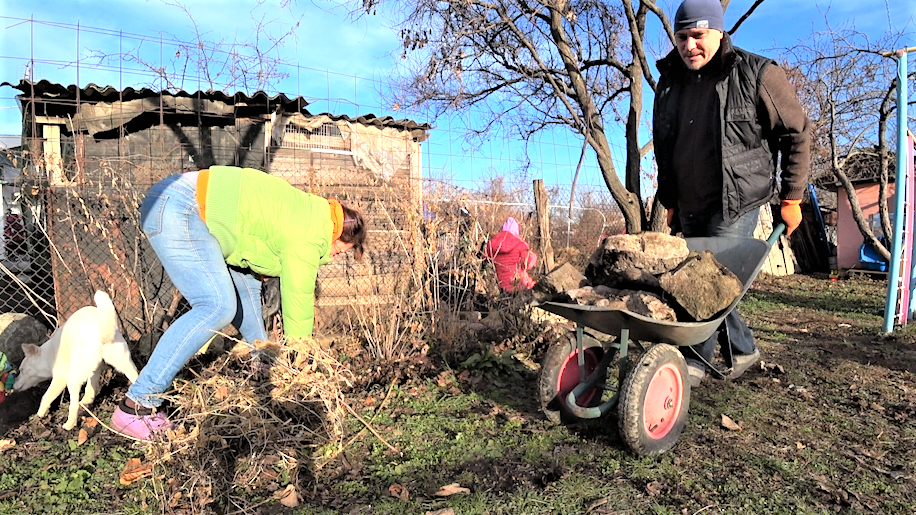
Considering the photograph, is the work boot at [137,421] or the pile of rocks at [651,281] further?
the work boot at [137,421]

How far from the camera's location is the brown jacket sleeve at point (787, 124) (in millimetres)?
2768

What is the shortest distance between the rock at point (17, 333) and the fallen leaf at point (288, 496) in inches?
110

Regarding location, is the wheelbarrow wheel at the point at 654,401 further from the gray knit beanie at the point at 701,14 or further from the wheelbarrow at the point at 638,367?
the gray knit beanie at the point at 701,14

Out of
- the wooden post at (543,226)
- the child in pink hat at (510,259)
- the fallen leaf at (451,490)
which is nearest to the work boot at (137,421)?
the fallen leaf at (451,490)

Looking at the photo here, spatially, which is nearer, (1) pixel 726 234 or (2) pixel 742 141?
(2) pixel 742 141

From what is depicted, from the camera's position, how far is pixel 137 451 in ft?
7.97

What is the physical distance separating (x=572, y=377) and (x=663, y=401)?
485mm

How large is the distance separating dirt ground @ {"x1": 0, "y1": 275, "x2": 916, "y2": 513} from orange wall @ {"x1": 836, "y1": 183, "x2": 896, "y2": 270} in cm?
621

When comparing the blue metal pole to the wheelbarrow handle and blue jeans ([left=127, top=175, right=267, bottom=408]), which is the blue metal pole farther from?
blue jeans ([left=127, top=175, right=267, bottom=408])

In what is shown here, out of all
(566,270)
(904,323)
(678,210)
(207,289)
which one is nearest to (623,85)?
(904,323)

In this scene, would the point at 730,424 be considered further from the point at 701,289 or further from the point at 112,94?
the point at 112,94

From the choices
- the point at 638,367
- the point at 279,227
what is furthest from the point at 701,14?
the point at 279,227

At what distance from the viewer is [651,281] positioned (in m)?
2.57

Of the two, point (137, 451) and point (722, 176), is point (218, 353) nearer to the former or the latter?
point (137, 451)
